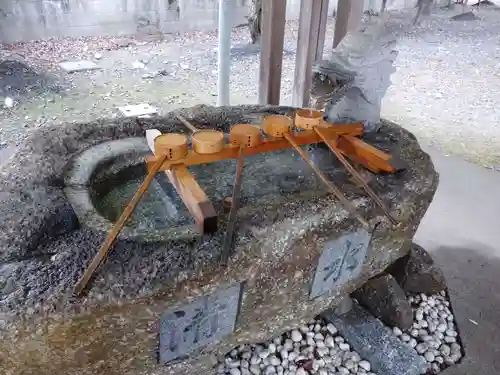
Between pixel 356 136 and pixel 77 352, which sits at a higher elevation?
pixel 356 136

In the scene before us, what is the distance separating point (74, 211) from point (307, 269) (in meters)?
0.90

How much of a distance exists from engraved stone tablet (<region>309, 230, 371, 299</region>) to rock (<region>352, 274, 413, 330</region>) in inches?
25.4

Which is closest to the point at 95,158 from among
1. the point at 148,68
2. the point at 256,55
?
the point at 148,68

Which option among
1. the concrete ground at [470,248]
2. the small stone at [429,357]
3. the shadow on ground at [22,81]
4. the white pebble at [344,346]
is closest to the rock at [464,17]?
the concrete ground at [470,248]

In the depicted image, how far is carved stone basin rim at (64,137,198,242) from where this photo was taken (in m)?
1.71

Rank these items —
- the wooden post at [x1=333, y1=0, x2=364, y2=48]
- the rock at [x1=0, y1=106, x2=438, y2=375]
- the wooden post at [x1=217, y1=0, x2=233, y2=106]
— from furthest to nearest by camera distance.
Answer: the wooden post at [x1=217, y1=0, x2=233, y2=106]
the wooden post at [x1=333, y1=0, x2=364, y2=48]
the rock at [x1=0, y1=106, x2=438, y2=375]

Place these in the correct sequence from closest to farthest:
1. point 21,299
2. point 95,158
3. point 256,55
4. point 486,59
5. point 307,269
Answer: point 21,299 → point 307,269 → point 95,158 → point 256,55 → point 486,59

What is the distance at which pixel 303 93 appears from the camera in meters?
3.76

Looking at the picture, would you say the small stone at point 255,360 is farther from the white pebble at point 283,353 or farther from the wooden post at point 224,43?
the wooden post at point 224,43

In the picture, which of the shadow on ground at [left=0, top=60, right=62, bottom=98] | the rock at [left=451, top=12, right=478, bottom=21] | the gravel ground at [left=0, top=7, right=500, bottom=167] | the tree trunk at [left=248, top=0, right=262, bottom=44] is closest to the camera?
the gravel ground at [left=0, top=7, right=500, bottom=167]

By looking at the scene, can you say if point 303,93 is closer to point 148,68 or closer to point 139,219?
point 139,219

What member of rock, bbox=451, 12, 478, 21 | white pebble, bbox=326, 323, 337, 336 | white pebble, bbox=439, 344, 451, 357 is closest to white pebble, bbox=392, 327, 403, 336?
white pebble, bbox=439, 344, 451, 357

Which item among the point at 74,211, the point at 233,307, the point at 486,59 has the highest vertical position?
the point at 74,211

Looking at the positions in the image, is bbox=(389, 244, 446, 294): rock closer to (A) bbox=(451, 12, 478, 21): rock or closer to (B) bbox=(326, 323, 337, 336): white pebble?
(B) bbox=(326, 323, 337, 336): white pebble
